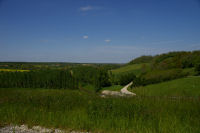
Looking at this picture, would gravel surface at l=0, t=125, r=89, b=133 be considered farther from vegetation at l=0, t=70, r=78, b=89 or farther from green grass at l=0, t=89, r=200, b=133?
vegetation at l=0, t=70, r=78, b=89

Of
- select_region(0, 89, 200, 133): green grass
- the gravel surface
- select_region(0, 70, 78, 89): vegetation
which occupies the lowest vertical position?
select_region(0, 70, 78, 89): vegetation

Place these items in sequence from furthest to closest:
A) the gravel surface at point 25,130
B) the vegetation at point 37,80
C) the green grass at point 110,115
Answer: the vegetation at point 37,80
the gravel surface at point 25,130
the green grass at point 110,115

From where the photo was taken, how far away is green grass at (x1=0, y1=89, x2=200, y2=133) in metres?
5.42

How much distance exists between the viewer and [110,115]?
6270 mm

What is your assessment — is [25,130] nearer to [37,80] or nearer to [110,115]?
[110,115]

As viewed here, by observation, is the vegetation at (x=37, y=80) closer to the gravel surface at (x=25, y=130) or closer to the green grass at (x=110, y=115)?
the green grass at (x=110, y=115)

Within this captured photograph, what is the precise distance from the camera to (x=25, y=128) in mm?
5895

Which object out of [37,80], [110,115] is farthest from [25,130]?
[37,80]


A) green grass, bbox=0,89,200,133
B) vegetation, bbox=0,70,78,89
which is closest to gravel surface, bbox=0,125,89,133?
green grass, bbox=0,89,200,133

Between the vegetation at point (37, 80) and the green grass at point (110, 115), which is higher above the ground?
the green grass at point (110, 115)

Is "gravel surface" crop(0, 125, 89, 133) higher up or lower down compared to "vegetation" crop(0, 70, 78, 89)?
higher up

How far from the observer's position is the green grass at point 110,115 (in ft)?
17.8

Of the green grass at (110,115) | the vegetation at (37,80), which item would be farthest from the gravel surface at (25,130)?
the vegetation at (37,80)

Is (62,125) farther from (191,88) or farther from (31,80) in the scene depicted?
(31,80)
